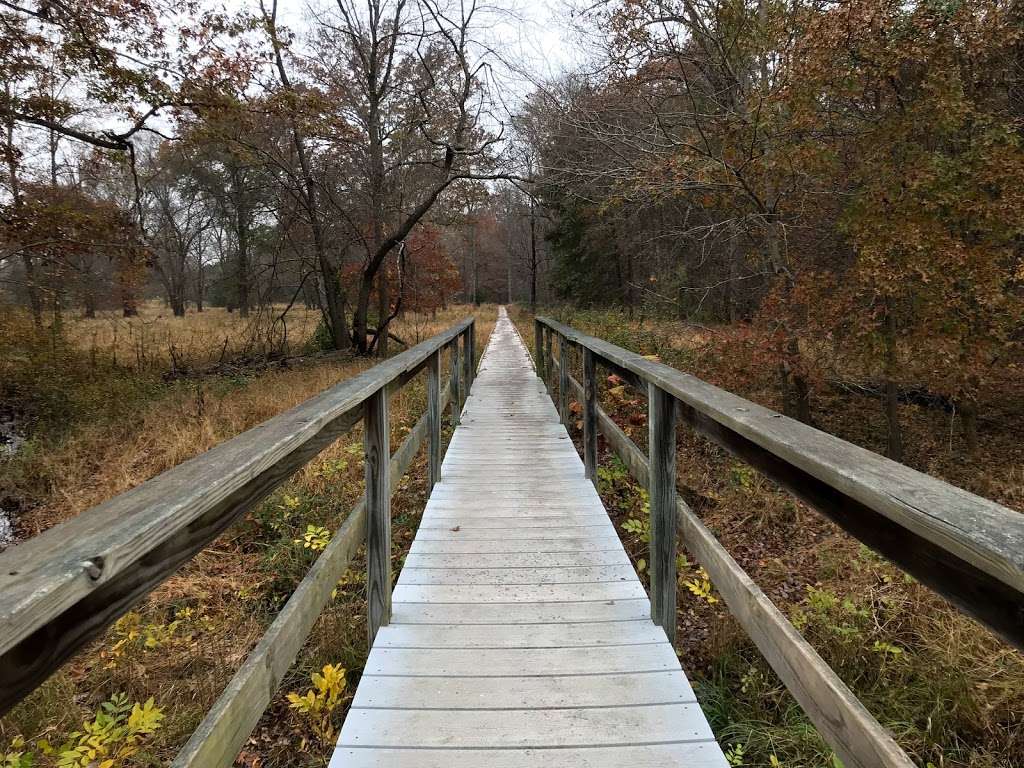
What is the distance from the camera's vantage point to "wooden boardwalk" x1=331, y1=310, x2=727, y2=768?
5.67 feet

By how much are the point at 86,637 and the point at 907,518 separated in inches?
50.6

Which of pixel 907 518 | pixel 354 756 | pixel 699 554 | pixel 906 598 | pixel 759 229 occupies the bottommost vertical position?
pixel 906 598

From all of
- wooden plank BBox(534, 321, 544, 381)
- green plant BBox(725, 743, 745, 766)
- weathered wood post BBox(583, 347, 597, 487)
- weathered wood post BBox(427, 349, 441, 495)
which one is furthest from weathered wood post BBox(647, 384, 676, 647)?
wooden plank BBox(534, 321, 544, 381)

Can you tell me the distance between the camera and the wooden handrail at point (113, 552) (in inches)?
27.3

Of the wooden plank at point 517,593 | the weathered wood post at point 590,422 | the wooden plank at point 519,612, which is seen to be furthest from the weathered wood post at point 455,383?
the wooden plank at point 519,612

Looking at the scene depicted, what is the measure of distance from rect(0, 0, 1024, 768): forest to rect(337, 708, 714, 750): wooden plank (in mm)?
436

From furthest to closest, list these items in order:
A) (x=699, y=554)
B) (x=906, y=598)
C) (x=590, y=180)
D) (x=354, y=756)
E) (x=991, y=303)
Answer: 1. (x=590, y=180)
2. (x=991, y=303)
3. (x=906, y=598)
4. (x=699, y=554)
5. (x=354, y=756)

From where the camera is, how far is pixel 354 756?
1694 mm

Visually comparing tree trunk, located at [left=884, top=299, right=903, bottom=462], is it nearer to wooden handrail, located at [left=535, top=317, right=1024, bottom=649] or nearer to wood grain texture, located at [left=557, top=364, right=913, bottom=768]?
wood grain texture, located at [left=557, top=364, right=913, bottom=768]

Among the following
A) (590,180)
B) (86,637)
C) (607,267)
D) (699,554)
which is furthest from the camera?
(607,267)

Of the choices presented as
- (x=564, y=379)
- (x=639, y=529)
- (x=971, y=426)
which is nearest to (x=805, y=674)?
(x=639, y=529)

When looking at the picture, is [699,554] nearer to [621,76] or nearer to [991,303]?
[991,303]

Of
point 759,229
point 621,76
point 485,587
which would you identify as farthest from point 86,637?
point 621,76

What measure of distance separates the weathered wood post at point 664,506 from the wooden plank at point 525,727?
47 cm
